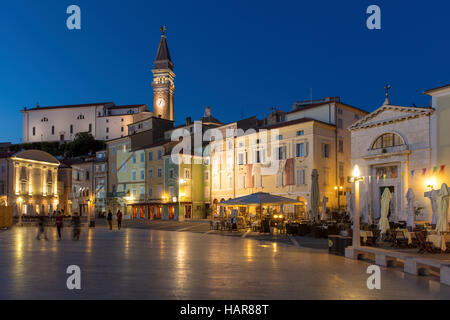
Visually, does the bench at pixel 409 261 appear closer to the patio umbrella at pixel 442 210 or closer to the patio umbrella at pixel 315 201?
the patio umbrella at pixel 442 210

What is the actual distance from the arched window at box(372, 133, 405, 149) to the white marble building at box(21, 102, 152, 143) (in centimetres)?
7824

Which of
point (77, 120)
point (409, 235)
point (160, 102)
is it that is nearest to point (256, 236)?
point (409, 235)

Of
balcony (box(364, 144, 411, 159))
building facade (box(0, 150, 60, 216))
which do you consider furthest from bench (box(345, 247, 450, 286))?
building facade (box(0, 150, 60, 216))

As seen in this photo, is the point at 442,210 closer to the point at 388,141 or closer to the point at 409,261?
the point at 409,261

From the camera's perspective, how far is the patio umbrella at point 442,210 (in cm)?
1552

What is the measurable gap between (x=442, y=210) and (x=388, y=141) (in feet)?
67.3

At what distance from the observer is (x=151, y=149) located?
194 feet

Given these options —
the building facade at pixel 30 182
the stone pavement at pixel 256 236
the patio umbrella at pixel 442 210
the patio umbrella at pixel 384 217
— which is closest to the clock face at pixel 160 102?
the building facade at pixel 30 182

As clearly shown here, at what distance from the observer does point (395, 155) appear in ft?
111

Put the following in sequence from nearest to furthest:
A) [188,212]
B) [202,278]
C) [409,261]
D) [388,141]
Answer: [202,278], [409,261], [388,141], [188,212]

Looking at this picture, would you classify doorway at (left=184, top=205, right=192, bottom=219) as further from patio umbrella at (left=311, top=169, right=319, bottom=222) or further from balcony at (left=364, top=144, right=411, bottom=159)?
patio umbrella at (left=311, top=169, right=319, bottom=222)

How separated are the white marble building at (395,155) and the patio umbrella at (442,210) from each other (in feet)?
44.2

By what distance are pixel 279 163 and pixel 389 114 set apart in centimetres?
1299
